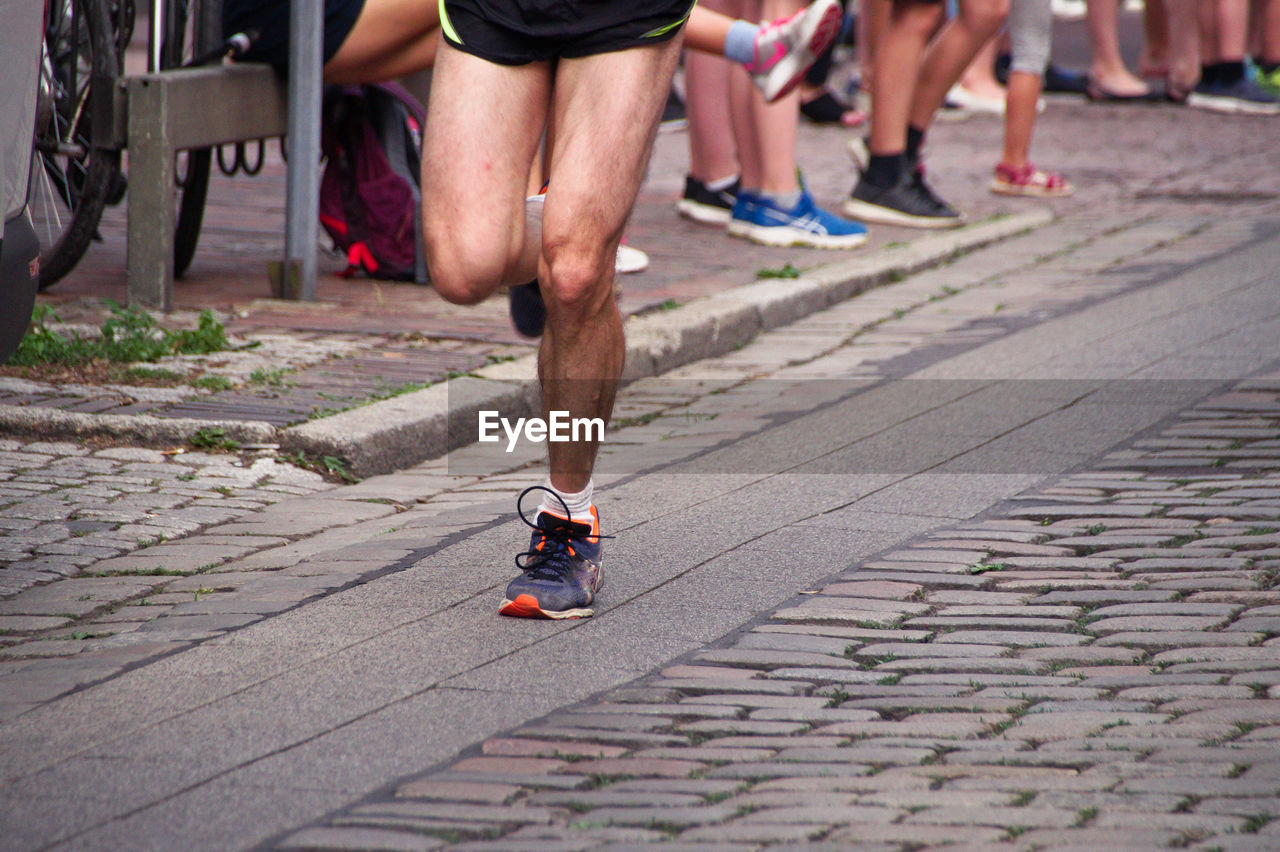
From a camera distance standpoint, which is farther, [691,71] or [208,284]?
[691,71]

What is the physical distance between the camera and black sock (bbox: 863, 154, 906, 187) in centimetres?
819

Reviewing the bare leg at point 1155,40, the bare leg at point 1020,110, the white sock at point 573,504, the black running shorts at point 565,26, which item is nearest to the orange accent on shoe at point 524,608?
→ the white sock at point 573,504

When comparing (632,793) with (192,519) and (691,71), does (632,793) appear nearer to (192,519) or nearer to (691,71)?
(192,519)

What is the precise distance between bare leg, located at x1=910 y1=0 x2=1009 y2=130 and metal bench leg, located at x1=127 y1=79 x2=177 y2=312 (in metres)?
4.09

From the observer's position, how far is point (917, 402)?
16.8 ft

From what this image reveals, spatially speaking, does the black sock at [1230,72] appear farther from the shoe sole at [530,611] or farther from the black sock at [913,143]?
the shoe sole at [530,611]

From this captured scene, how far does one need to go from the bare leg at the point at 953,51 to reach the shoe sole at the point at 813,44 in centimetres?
183

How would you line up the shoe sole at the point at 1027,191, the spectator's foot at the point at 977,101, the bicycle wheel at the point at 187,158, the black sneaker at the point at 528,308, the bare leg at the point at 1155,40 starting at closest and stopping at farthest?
the black sneaker at the point at 528,308 → the bicycle wheel at the point at 187,158 → the shoe sole at the point at 1027,191 → the spectator's foot at the point at 977,101 → the bare leg at the point at 1155,40

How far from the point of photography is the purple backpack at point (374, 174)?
6.11 metres

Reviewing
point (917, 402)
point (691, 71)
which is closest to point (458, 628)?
point (917, 402)

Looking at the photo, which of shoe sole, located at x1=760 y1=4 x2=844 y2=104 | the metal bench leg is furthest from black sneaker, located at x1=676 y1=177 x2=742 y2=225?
the metal bench leg

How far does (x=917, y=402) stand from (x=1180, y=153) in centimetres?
677

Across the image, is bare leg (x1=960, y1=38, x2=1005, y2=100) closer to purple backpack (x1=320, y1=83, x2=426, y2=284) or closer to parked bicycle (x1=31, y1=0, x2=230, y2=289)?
purple backpack (x1=320, y1=83, x2=426, y2=284)

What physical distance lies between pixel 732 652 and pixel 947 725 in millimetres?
482
